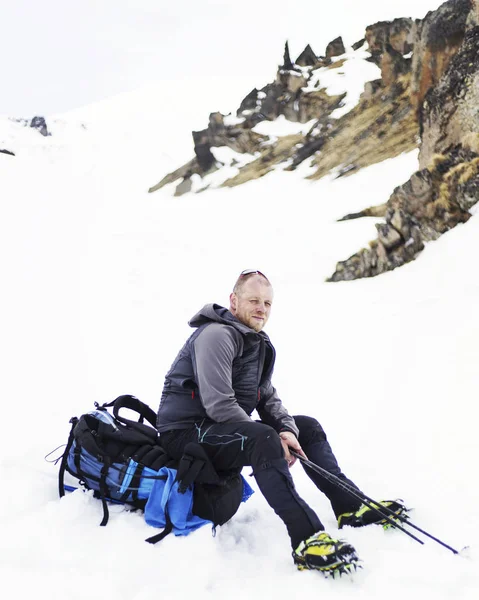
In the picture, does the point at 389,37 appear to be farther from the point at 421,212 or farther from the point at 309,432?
the point at 309,432

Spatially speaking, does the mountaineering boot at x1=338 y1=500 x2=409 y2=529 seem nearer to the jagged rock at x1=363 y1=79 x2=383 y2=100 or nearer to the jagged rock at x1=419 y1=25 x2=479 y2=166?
the jagged rock at x1=419 y1=25 x2=479 y2=166

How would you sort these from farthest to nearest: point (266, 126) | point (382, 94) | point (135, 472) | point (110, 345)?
point (266, 126) < point (382, 94) < point (110, 345) < point (135, 472)

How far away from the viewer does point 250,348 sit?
329 centimetres

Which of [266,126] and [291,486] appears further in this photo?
[266,126]

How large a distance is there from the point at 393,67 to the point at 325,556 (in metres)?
38.5

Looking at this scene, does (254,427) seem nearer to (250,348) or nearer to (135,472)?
(250,348)

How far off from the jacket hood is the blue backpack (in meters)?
0.84

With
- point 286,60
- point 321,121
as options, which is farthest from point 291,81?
point 321,121

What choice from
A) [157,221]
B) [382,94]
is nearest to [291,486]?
[157,221]

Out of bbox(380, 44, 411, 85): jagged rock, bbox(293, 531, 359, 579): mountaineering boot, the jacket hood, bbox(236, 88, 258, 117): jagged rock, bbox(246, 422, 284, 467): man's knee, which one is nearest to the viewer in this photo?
bbox(293, 531, 359, 579): mountaineering boot

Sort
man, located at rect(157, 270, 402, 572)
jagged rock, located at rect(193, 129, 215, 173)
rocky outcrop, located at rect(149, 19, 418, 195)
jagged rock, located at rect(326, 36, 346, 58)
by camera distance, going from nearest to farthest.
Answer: man, located at rect(157, 270, 402, 572), rocky outcrop, located at rect(149, 19, 418, 195), jagged rock, located at rect(193, 129, 215, 173), jagged rock, located at rect(326, 36, 346, 58)

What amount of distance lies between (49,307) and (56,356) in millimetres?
2880

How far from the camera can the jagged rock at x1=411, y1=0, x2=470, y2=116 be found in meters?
11.6

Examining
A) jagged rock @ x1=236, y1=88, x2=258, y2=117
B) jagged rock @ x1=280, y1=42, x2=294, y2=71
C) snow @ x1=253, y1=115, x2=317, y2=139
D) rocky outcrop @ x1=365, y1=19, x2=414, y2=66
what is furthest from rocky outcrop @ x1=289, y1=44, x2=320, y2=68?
snow @ x1=253, y1=115, x2=317, y2=139
